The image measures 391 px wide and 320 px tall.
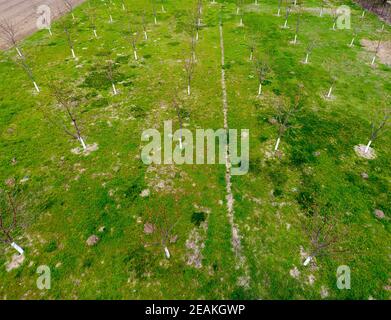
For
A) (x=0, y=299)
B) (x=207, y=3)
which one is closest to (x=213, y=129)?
(x=0, y=299)

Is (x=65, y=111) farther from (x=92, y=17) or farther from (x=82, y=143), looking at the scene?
(x=92, y=17)

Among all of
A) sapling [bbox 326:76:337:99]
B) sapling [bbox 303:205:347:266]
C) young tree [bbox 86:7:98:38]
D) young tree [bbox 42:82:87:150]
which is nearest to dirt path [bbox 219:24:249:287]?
sapling [bbox 303:205:347:266]

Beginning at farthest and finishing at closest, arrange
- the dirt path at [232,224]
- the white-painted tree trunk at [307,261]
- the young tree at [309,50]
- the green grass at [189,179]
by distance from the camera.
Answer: the young tree at [309,50]
the dirt path at [232,224]
the green grass at [189,179]
the white-painted tree trunk at [307,261]

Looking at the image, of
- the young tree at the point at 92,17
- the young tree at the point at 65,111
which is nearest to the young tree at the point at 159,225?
the young tree at the point at 65,111

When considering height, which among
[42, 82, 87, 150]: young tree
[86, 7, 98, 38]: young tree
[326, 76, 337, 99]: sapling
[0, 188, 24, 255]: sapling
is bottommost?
[0, 188, 24, 255]: sapling

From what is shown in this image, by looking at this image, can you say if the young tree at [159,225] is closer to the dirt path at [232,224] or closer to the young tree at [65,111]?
the dirt path at [232,224]

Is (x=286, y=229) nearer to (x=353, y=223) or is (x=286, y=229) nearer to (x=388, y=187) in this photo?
(x=353, y=223)

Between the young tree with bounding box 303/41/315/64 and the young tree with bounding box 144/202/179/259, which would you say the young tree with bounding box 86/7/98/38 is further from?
the young tree with bounding box 144/202/179/259
